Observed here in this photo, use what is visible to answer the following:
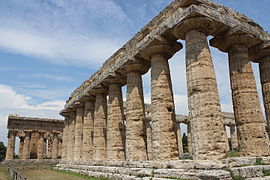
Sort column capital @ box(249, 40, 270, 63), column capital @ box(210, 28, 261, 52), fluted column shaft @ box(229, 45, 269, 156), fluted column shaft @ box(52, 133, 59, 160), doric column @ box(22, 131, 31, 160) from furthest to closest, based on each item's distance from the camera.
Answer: fluted column shaft @ box(52, 133, 59, 160)
doric column @ box(22, 131, 31, 160)
column capital @ box(249, 40, 270, 63)
column capital @ box(210, 28, 261, 52)
fluted column shaft @ box(229, 45, 269, 156)

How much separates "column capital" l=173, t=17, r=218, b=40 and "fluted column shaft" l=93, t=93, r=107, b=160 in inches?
398

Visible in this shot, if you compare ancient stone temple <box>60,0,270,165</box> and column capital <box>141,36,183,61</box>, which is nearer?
ancient stone temple <box>60,0,270,165</box>

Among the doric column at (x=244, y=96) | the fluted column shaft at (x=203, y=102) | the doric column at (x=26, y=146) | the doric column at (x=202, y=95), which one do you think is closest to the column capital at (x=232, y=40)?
the doric column at (x=244, y=96)

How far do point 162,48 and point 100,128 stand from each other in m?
9.09

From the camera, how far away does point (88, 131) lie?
21.1 meters

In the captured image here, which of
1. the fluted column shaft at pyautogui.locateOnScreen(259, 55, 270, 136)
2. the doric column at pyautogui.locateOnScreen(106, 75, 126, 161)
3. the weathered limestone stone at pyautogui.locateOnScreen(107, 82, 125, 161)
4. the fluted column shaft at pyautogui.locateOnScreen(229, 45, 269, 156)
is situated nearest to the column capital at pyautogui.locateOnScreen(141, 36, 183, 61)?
the fluted column shaft at pyautogui.locateOnScreen(229, 45, 269, 156)

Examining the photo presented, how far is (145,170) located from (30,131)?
3279cm

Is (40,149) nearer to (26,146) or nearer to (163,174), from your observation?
(26,146)

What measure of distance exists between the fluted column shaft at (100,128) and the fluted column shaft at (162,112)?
7.50m

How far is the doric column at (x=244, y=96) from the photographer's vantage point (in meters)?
11.1

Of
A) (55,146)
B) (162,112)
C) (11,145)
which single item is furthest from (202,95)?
(55,146)

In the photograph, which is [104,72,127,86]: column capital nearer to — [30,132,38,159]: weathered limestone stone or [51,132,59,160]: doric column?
[51,132,59,160]: doric column

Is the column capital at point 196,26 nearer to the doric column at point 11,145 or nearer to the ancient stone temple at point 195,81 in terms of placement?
the ancient stone temple at point 195,81

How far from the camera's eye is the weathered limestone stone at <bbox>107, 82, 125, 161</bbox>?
16.1 meters
